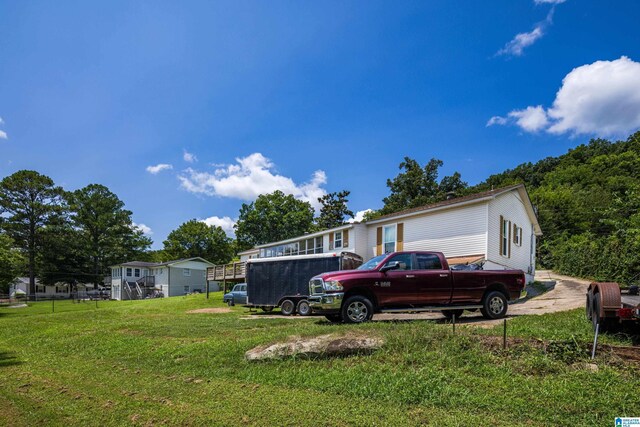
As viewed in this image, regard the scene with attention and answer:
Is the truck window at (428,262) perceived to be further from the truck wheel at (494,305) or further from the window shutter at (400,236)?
the window shutter at (400,236)

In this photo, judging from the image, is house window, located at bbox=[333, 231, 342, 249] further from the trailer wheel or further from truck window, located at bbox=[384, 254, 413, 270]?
the trailer wheel

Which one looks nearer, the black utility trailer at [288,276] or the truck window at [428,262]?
the truck window at [428,262]

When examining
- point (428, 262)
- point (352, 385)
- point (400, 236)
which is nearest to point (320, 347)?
point (352, 385)

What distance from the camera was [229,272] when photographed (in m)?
30.4

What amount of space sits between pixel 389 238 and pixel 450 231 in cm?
491

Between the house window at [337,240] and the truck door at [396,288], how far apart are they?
18711mm

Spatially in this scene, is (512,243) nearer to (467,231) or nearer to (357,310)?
(467,231)

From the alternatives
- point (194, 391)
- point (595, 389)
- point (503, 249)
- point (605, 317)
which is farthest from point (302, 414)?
point (503, 249)

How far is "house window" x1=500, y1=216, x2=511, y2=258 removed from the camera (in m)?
20.5

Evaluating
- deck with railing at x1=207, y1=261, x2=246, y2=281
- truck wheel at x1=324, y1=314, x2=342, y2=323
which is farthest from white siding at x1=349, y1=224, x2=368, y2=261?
truck wheel at x1=324, y1=314, x2=342, y2=323

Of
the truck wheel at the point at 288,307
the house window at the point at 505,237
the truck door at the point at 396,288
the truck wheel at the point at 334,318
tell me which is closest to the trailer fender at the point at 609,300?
the truck door at the point at 396,288

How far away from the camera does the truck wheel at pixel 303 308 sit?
1711 cm

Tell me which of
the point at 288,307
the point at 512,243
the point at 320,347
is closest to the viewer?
the point at 320,347

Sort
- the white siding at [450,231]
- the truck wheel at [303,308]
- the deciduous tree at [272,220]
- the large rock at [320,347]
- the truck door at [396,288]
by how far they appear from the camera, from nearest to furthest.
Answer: the large rock at [320,347]
the truck door at [396,288]
the truck wheel at [303,308]
the white siding at [450,231]
the deciduous tree at [272,220]
